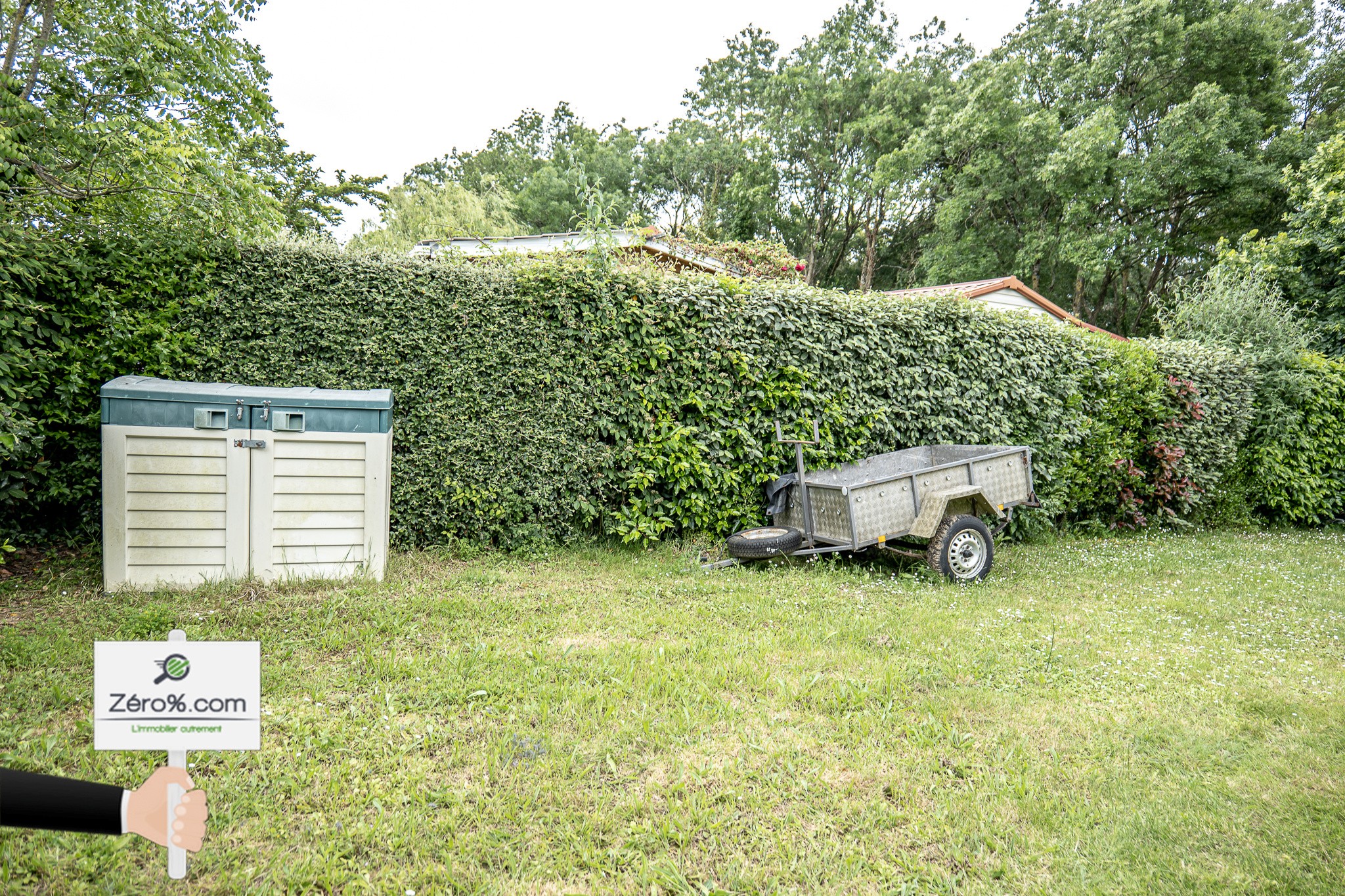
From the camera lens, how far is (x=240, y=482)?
4477 mm

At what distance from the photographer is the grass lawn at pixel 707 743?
7.39 feet

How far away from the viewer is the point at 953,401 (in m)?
7.54

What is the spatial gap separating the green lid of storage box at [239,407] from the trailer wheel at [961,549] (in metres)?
4.55

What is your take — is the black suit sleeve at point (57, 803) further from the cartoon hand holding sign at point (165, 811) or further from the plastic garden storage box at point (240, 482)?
the plastic garden storage box at point (240, 482)

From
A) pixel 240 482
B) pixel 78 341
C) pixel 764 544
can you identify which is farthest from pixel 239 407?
pixel 764 544

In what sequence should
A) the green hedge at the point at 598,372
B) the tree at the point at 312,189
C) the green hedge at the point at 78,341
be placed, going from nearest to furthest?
1. the green hedge at the point at 78,341
2. the green hedge at the point at 598,372
3. the tree at the point at 312,189

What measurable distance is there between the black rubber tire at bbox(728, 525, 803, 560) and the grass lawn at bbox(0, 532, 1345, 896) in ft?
2.25

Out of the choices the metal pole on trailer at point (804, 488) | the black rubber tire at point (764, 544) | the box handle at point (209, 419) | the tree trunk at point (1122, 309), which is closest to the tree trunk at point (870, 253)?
the tree trunk at point (1122, 309)

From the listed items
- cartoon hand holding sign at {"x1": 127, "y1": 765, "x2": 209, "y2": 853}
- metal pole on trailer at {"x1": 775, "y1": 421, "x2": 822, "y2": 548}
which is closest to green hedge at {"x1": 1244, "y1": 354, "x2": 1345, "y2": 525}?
metal pole on trailer at {"x1": 775, "y1": 421, "x2": 822, "y2": 548}

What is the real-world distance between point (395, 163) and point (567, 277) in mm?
23675

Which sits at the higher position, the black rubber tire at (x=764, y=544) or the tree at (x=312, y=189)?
the tree at (x=312, y=189)

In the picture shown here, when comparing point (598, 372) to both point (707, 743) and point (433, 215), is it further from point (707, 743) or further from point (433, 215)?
point (433, 215)

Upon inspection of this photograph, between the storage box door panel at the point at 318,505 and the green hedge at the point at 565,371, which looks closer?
the storage box door panel at the point at 318,505

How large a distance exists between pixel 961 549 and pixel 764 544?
175 cm
